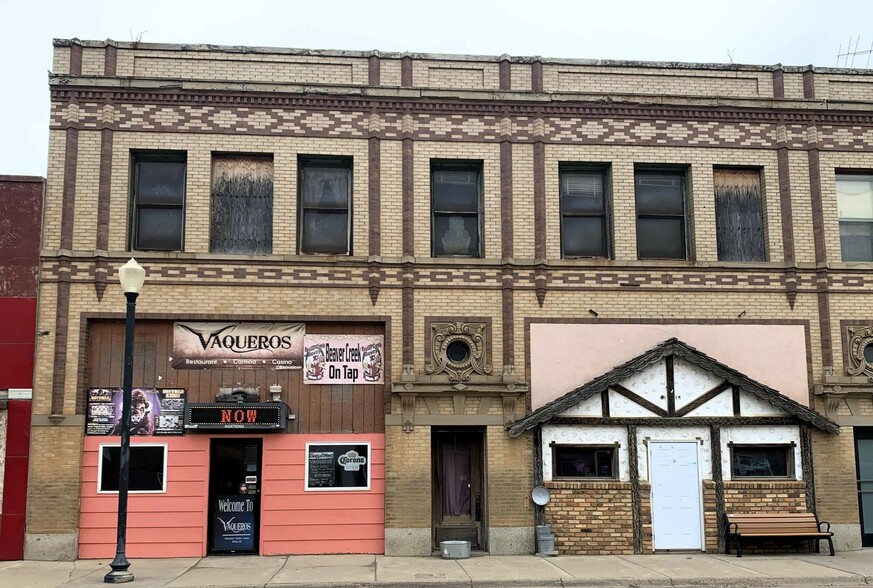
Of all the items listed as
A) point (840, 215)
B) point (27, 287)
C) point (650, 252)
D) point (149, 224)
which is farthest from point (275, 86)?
point (840, 215)

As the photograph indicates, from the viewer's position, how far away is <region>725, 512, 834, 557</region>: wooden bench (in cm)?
1462

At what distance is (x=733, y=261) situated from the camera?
16297 millimetres

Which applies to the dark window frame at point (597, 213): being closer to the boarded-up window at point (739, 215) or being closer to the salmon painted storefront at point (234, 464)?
the boarded-up window at point (739, 215)

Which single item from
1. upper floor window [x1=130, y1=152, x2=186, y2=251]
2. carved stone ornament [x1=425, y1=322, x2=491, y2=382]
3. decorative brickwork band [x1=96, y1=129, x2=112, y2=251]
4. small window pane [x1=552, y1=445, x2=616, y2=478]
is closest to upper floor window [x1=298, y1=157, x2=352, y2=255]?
upper floor window [x1=130, y1=152, x2=186, y2=251]

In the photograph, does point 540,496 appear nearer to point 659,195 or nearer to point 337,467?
point 337,467

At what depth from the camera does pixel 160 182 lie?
15.8 meters

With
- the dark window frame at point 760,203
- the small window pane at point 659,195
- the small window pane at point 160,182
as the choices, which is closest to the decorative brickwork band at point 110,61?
the small window pane at point 160,182

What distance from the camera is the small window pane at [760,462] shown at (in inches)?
609

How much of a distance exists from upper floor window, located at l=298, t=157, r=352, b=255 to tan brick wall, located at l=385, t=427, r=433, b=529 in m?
3.68

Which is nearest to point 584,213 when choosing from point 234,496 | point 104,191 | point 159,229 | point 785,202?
point 785,202

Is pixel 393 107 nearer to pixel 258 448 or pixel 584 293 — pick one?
pixel 584 293

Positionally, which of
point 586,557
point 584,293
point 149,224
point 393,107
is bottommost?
point 586,557

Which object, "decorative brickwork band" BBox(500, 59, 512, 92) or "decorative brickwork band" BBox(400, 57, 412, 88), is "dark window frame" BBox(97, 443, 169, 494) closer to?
"decorative brickwork band" BBox(400, 57, 412, 88)

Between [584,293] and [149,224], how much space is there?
325 inches
